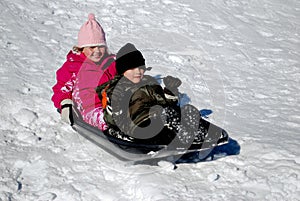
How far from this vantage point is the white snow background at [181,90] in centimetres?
379

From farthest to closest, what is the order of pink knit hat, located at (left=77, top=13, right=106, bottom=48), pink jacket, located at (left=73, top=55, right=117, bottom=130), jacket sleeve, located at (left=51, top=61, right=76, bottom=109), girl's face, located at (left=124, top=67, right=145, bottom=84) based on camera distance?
pink knit hat, located at (left=77, top=13, right=106, bottom=48) < jacket sleeve, located at (left=51, top=61, right=76, bottom=109) < pink jacket, located at (left=73, top=55, right=117, bottom=130) < girl's face, located at (left=124, top=67, right=145, bottom=84)

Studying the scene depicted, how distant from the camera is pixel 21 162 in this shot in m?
4.04

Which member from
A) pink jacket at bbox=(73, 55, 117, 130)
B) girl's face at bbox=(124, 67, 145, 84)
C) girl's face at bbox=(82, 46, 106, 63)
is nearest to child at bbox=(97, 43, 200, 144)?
girl's face at bbox=(124, 67, 145, 84)

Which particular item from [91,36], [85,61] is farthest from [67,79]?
[91,36]

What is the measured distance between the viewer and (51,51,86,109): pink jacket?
478 cm

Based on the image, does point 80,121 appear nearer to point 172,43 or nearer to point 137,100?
point 137,100

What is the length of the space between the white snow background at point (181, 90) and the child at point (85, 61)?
303mm

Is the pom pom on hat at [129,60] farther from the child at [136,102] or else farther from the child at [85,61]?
the child at [85,61]

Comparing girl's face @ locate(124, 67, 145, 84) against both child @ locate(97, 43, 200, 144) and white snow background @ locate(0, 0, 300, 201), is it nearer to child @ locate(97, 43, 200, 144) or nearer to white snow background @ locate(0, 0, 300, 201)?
child @ locate(97, 43, 200, 144)

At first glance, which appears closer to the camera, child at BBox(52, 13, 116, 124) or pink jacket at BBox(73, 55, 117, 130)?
pink jacket at BBox(73, 55, 117, 130)

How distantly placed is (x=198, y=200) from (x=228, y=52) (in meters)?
4.04

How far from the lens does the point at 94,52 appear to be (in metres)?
5.02

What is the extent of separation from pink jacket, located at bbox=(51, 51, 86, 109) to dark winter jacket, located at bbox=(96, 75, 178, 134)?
0.57 metres

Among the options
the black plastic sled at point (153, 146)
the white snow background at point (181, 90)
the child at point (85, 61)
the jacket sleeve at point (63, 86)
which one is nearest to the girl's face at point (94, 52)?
the child at point (85, 61)
